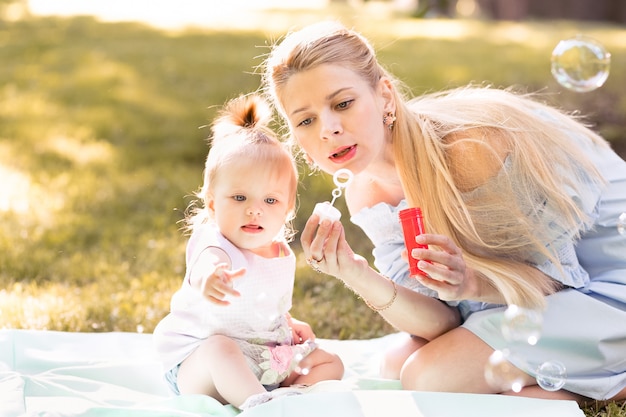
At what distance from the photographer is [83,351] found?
2.90 m

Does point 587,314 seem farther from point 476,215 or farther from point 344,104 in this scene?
point 344,104

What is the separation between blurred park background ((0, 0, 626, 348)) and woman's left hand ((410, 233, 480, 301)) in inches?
40.4

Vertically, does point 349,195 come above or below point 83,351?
above

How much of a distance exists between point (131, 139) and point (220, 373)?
13.1 feet

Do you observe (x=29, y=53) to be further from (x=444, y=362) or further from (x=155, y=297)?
(x=444, y=362)

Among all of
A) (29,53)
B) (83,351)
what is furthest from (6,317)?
(29,53)

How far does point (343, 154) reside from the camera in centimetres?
239

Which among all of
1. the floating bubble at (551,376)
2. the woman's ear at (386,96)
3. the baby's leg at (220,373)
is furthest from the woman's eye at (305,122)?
the floating bubble at (551,376)

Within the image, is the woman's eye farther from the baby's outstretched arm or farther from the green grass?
the green grass

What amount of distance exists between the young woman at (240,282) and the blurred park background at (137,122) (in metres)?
0.58

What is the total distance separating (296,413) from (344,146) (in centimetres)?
69

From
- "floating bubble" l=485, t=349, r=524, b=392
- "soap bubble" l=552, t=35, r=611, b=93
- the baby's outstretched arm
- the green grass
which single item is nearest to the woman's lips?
the baby's outstretched arm

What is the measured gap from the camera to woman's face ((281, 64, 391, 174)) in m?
2.37

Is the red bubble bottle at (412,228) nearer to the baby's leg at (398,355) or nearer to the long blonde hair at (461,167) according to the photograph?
the long blonde hair at (461,167)
